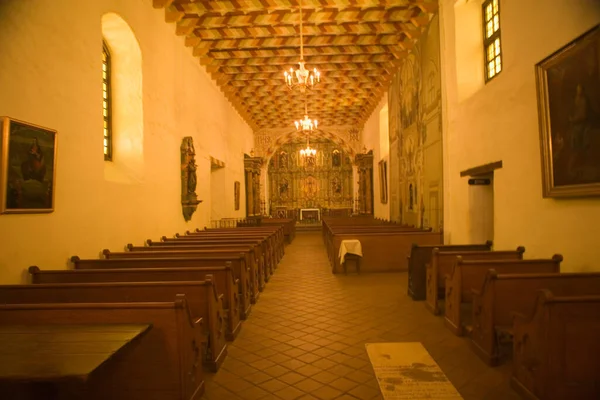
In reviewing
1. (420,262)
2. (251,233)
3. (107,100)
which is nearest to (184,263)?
(420,262)

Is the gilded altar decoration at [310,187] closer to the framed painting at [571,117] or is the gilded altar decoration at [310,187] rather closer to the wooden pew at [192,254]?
the wooden pew at [192,254]

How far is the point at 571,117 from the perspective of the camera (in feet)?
14.4

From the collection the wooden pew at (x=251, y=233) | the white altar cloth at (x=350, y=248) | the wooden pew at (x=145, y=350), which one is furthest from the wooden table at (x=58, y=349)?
the white altar cloth at (x=350, y=248)

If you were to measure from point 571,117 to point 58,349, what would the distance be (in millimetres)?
5219

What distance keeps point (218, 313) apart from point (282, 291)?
130 inches

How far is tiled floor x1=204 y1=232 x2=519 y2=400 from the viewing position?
3.40 meters

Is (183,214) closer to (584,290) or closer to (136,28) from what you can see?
(136,28)

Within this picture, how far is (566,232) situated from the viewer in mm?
4672

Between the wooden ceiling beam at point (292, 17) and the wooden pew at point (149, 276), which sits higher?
the wooden ceiling beam at point (292, 17)

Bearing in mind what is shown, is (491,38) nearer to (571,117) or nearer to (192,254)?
(571,117)

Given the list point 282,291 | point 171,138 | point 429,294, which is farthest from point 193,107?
point 429,294

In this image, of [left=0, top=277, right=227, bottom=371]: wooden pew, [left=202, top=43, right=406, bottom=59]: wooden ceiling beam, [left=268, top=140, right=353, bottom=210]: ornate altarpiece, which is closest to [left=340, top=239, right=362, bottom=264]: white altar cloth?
[left=0, top=277, right=227, bottom=371]: wooden pew

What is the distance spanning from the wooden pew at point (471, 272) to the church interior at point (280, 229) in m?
0.02

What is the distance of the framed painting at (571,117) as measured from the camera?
13.2 feet
